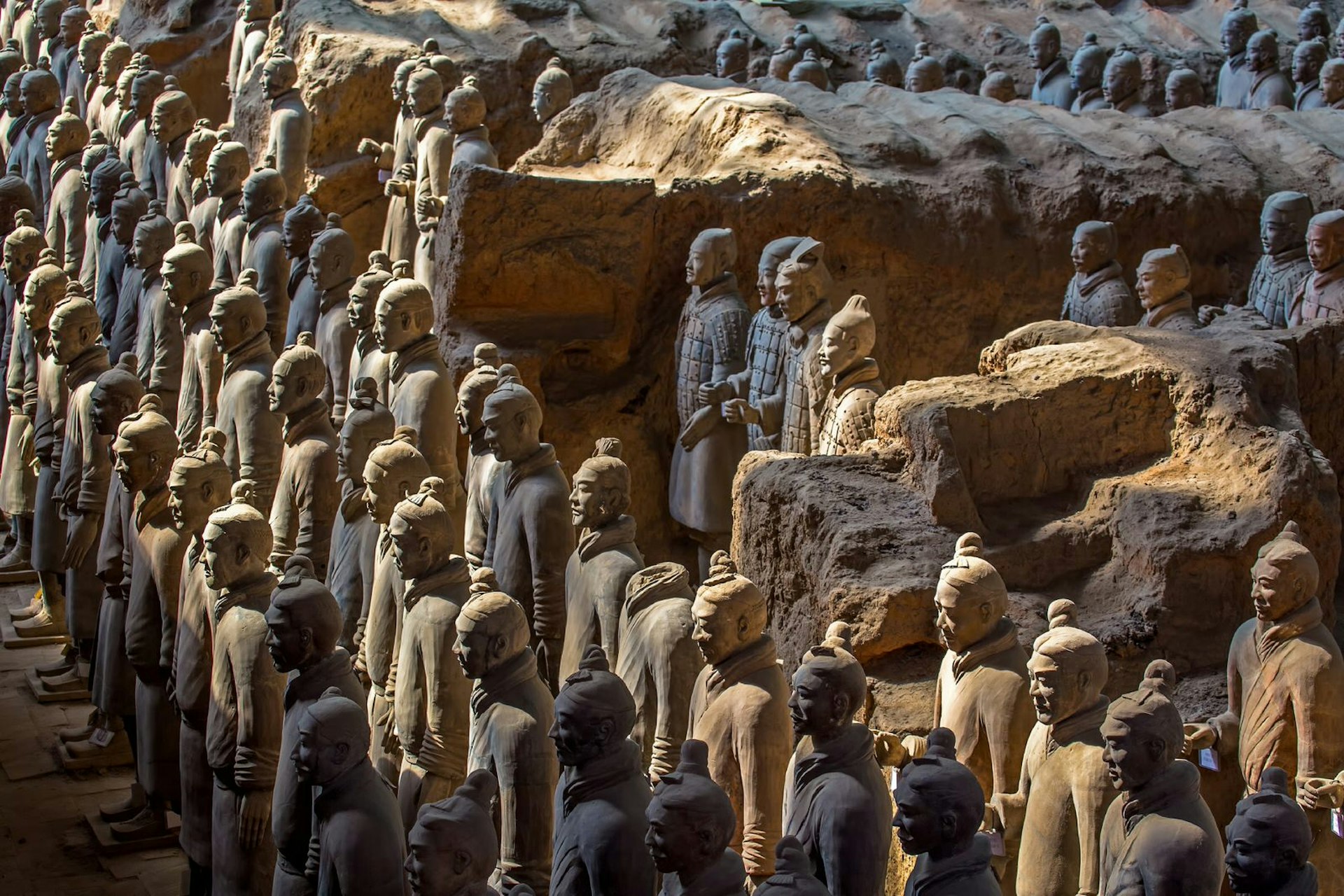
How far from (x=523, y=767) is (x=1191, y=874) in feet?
4.92

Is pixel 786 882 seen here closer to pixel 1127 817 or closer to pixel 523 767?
pixel 1127 817

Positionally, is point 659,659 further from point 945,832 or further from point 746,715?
point 945,832

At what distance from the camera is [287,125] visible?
961 cm

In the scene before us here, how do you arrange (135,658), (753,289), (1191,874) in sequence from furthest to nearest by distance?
(753,289)
(135,658)
(1191,874)

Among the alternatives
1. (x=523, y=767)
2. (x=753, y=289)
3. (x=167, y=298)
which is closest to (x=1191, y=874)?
(x=523, y=767)

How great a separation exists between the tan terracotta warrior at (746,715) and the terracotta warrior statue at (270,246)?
15.7 feet

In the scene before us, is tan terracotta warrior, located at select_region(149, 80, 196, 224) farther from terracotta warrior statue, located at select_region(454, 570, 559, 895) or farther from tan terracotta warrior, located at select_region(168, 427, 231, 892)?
terracotta warrior statue, located at select_region(454, 570, 559, 895)

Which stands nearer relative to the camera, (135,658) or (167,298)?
(135,658)

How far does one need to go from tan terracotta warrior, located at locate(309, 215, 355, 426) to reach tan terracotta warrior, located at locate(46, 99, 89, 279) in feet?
10.4

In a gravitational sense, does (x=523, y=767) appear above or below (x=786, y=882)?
below

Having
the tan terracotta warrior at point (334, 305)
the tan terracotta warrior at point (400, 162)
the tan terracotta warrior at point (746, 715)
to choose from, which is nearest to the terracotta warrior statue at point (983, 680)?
the tan terracotta warrior at point (746, 715)

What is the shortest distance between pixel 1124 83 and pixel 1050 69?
1.08 metres

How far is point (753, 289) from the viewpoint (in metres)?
7.35

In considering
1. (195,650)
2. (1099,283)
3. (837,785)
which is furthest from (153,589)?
(1099,283)
